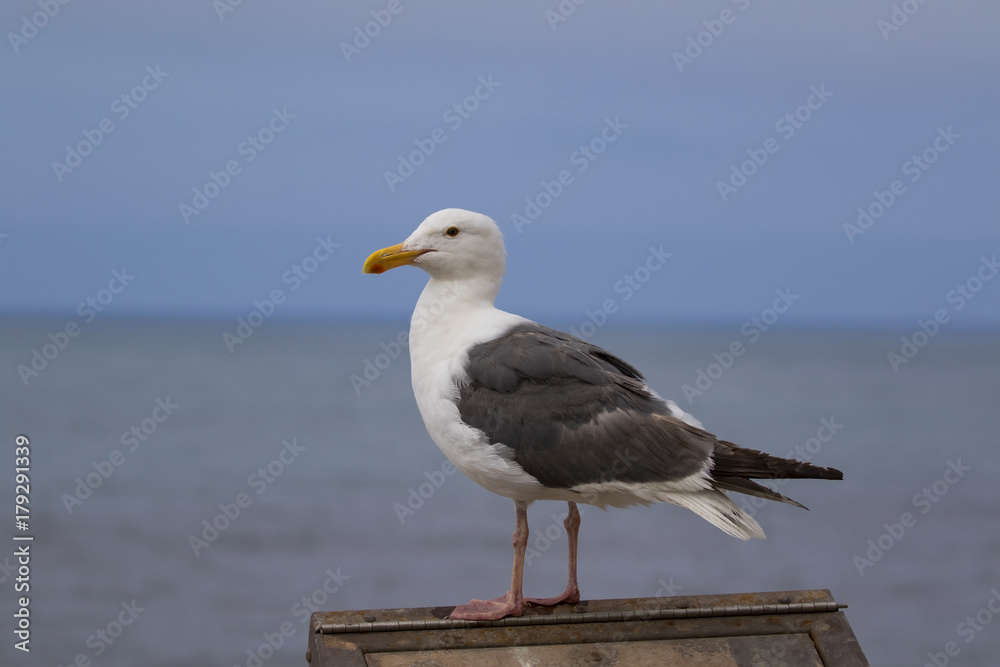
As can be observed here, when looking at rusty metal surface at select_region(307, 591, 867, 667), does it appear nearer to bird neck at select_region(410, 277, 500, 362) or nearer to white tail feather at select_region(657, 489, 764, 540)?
white tail feather at select_region(657, 489, 764, 540)

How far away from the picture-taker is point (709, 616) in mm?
4957

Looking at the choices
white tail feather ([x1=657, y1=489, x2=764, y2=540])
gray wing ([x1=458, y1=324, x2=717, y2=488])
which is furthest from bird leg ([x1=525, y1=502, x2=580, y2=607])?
white tail feather ([x1=657, y1=489, x2=764, y2=540])

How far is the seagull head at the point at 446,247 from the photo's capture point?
535 cm

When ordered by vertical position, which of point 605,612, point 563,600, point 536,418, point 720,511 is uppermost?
point 720,511

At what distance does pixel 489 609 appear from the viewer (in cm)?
504

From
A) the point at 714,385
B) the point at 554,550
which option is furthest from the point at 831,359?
the point at 554,550

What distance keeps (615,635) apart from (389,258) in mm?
1984

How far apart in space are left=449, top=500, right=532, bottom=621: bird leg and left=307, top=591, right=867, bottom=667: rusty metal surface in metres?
0.04

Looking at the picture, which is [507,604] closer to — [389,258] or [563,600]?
[563,600]

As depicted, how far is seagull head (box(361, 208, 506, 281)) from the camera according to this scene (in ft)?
17.5

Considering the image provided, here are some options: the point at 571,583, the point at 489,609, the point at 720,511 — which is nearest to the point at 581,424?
the point at 720,511

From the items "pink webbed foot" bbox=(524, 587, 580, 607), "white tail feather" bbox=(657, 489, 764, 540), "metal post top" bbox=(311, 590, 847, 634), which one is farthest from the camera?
"pink webbed foot" bbox=(524, 587, 580, 607)

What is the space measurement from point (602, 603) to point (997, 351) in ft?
192

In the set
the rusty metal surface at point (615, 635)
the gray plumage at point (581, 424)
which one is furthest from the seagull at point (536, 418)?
the rusty metal surface at point (615, 635)
